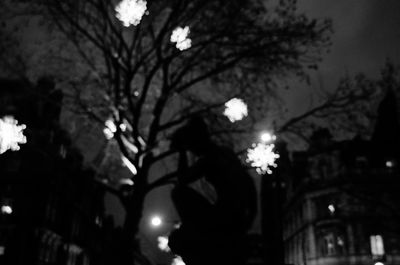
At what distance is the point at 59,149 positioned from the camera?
122ft

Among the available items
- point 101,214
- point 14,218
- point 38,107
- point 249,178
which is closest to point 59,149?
point 38,107

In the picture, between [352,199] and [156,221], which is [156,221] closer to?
[156,221]

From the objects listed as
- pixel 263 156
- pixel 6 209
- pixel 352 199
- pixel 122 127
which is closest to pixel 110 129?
pixel 122 127

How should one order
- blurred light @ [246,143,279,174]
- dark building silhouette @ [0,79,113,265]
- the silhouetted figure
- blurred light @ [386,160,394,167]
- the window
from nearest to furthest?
the silhouetted figure
blurred light @ [246,143,279,174]
dark building silhouette @ [0,79,113,265]
the window
blurred light @ [386,160,394,167]

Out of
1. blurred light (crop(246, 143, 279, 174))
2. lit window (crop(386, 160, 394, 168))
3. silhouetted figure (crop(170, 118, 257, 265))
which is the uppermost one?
lit window (crop(386, 160, 394, 168))

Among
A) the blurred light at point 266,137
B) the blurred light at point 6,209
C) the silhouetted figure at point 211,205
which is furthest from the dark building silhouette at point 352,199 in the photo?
the silhouetted figure at point 211,205

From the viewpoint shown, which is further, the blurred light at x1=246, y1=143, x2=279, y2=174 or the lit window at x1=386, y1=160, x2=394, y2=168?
the lit window at x1=386, y1=160, x2=394, y2=168

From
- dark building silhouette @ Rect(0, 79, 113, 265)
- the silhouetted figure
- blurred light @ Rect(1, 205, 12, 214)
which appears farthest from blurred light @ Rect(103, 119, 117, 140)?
blurred light @ Rect(1, 205, 12, 214)

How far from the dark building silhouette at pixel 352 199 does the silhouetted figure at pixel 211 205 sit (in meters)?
37.5

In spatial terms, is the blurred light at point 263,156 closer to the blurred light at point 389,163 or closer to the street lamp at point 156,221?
the street lamp at point 156,221

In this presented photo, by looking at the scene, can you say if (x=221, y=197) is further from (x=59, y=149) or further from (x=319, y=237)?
(x=319, y=237)

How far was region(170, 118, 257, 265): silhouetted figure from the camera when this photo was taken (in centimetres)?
459

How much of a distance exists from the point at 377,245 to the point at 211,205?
42368 mm

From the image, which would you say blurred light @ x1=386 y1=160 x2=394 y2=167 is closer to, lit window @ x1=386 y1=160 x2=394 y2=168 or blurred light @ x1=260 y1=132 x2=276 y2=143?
lit window @ x1=386 y1=160 x2=394 y2=168
